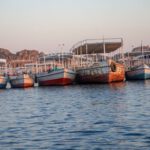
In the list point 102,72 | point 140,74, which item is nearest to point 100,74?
point 102,72

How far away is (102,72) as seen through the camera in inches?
2237

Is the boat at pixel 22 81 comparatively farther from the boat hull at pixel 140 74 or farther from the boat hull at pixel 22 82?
the boat hull at pixel 140 74

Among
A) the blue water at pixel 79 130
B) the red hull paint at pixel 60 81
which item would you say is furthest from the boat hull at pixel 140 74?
the blue water at pixel 79 130

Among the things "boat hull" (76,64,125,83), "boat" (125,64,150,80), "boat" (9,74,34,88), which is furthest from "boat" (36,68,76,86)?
"boat" (125,64,150,80)

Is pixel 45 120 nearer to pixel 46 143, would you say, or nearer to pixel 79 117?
pixel 79 117

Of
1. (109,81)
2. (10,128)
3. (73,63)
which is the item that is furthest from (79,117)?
(73,63)

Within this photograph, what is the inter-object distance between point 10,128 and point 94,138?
5.31 meters

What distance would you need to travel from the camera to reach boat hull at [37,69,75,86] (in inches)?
2324

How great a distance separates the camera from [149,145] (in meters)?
14.0

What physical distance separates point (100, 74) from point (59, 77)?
20.9ft

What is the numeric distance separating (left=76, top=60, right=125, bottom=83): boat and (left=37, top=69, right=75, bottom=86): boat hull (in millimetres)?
1730

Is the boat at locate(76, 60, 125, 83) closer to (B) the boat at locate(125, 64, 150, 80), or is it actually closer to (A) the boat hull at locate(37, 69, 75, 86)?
(A) the boat hull at locate(37, 69, 75, 86)

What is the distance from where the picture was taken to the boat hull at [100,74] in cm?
5675

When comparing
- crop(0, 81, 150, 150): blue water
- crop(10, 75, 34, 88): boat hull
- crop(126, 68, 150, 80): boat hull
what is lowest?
crop(0, 81, 150, 150): blue water
